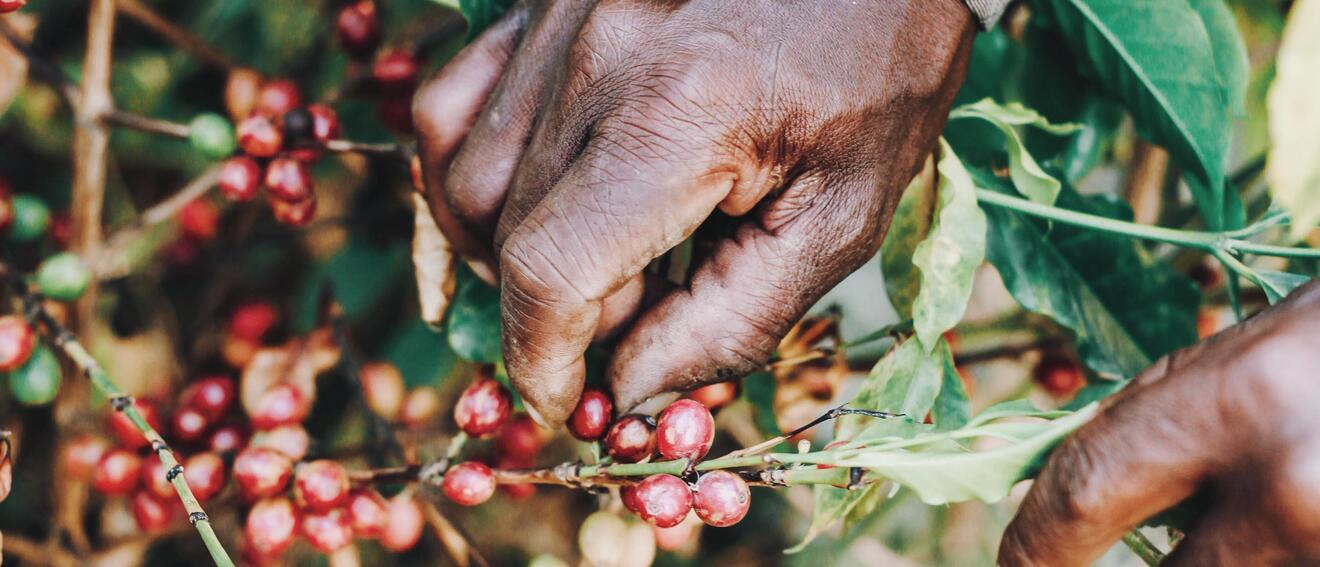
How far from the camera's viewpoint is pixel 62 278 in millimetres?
1098

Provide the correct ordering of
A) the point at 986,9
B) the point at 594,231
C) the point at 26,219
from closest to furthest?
the point at 594,231
the point at 986,9
the point at 26,219

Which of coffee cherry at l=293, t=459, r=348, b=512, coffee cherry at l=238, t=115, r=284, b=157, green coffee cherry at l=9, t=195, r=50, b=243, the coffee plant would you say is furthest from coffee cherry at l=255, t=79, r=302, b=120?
coffee cherry at l=293, t=459, r=348, b=512

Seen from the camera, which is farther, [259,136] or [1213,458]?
[259,136]

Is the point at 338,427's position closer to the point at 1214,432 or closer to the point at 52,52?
the point at 52,52

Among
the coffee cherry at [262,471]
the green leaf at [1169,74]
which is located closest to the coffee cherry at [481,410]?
the coffee cherry at [262,471]

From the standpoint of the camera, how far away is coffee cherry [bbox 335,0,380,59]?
1315mm

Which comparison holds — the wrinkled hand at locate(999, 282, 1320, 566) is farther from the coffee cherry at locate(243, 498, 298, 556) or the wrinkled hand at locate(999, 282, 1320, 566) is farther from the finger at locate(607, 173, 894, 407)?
the coffee cherry at locate(243, 498, 298, 556)

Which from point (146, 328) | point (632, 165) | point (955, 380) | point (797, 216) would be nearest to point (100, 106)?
point (146, 328)

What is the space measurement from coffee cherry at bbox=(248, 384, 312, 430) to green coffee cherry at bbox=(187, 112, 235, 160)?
32 centimetres

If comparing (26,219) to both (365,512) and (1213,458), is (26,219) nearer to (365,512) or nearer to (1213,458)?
(365,512)

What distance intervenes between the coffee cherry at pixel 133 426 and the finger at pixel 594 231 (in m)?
0.63

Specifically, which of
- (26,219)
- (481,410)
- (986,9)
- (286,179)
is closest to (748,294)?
(481,410)

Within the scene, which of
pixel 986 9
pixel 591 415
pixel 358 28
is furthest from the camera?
pixel 358 28

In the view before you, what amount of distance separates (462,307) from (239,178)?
1.15 ft
